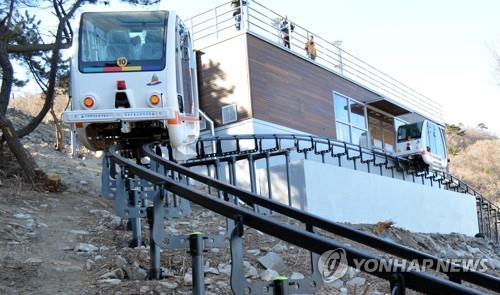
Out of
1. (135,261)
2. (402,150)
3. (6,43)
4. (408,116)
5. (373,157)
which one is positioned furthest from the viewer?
(408,116)

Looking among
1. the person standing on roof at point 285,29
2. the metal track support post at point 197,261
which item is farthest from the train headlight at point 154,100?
the person standing on roof at point 285,29

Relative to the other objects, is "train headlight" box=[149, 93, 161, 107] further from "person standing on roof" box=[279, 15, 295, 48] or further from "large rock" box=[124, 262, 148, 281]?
"person standing on roof" box=[279, 15, 295, 48]

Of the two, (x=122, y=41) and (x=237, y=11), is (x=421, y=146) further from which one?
(x=122, y=41)

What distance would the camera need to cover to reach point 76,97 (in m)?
9.50

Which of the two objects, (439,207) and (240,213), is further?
(439,207)

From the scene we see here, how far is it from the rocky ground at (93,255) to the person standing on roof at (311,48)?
11506mm

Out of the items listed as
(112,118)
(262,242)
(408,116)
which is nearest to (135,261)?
(262,242)

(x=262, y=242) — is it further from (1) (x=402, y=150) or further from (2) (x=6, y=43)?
(1) (x=402, y=150)

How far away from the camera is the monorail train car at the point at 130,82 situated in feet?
30.6

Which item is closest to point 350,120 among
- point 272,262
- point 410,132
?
point 410,132

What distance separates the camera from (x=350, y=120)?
76.0 ft

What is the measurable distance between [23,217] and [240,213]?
18.2 ft

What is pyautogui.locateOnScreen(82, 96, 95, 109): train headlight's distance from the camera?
930cm

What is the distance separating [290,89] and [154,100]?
10.0 meters
